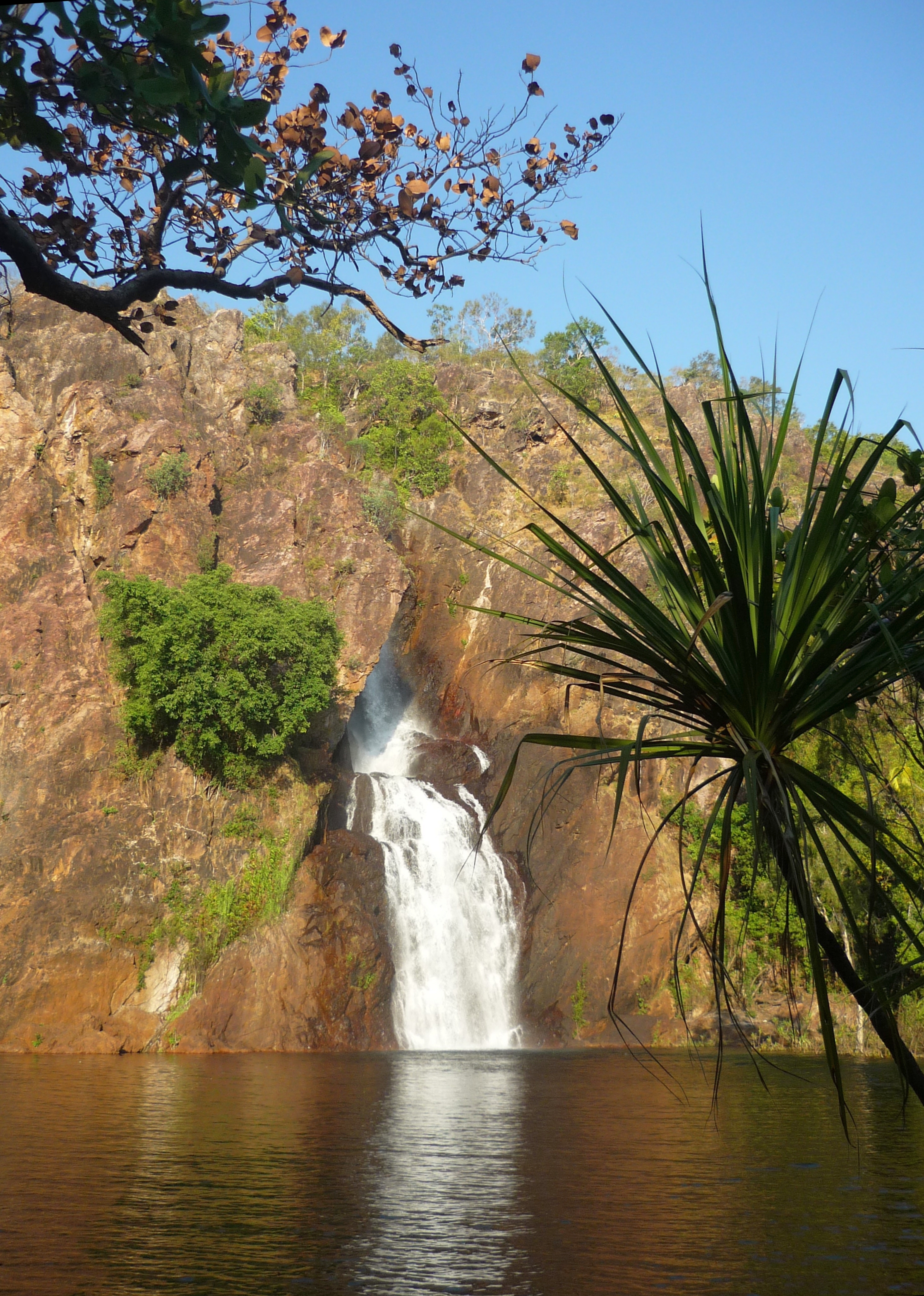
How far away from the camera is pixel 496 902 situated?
27891mm

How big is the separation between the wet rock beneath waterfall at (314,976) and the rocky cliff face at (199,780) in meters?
0.05

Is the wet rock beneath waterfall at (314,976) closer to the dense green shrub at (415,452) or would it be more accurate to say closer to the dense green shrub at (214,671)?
the dense green shrub at (214,671)

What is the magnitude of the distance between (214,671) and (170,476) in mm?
6657

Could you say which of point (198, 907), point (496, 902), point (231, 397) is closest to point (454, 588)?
point (231, 397)

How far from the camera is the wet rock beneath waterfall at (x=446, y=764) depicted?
30.7 meters

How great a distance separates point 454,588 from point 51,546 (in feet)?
49.7

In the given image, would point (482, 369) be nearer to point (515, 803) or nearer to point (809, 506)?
point (515, 803)

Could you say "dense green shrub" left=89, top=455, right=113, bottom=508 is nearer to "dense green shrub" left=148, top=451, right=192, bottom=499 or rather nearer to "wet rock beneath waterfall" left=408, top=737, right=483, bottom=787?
"dense green shrub" left=148, top=451, right=192, bottom=499

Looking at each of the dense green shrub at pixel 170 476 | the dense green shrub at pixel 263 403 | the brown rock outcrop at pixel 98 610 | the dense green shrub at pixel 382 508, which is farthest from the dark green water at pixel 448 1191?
the dense green shrub at pixel 263 403

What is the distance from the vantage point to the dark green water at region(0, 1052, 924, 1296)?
6.59 metres

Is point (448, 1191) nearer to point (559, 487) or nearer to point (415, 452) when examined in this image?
point (559, 487)

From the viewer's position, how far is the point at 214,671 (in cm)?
2592

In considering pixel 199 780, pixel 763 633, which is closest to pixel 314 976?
pixel 199 780

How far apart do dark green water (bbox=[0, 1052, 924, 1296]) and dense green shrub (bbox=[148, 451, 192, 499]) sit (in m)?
16.6
